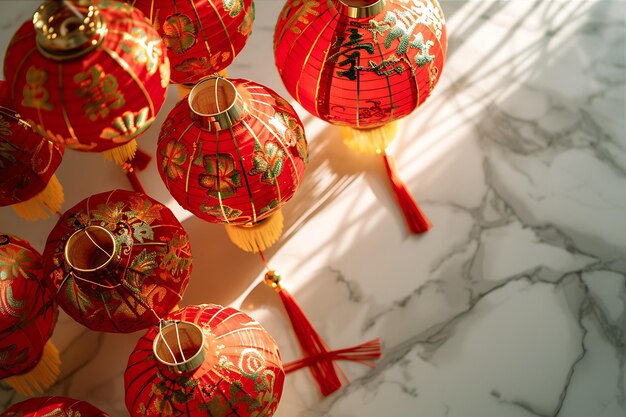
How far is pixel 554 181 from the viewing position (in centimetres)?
211

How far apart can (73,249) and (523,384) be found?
1.20 metres

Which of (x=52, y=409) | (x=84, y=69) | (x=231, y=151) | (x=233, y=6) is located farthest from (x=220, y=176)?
(x=52, y=409)

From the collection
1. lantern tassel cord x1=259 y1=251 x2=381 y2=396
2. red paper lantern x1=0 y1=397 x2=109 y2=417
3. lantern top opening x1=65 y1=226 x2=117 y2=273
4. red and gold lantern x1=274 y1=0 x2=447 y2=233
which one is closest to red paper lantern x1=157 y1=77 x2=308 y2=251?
red and gold lantern x1=274 y1=0 x2=447 y2=233

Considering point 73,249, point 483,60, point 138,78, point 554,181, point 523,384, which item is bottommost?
point 523,384

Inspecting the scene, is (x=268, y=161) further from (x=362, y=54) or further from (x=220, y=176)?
(x=362, y=54)

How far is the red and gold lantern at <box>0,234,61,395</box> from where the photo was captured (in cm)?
166

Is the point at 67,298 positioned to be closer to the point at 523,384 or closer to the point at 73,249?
the point at 73,249

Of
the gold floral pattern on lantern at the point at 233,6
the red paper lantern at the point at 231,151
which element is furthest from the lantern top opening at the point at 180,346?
the gold floral pattern on lantern at the point at 233,6

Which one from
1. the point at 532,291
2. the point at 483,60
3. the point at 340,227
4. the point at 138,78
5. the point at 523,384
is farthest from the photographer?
the point at 483,60

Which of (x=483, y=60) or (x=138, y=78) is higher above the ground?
(x=138, y=78)

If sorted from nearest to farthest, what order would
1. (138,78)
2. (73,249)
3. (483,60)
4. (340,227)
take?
(138,78)
(73,249)
(340,227)
(483,60)

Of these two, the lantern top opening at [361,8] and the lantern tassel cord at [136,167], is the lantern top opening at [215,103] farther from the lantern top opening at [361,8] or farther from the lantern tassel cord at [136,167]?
the lantern tassel cord at [136,167]

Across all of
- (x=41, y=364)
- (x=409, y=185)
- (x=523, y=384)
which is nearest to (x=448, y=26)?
(x=409, y=185)

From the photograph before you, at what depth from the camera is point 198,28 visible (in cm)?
173
